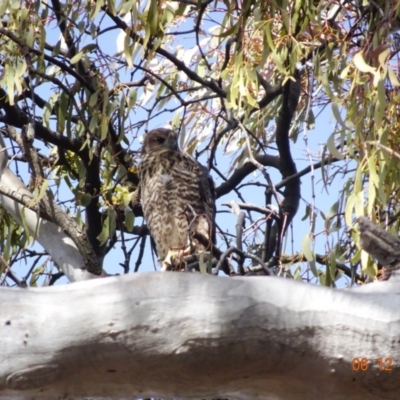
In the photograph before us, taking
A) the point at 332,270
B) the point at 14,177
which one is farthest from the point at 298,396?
the point at 14,177

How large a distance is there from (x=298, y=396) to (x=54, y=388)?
43cm

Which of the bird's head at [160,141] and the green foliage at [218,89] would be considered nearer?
the green foliage at [218,89]

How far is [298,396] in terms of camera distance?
6.03 ft

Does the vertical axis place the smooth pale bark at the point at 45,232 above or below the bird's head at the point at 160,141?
below

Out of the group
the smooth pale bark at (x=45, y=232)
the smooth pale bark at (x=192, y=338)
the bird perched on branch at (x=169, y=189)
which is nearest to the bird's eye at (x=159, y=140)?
the bird perched on branch at (x=169, y=189)

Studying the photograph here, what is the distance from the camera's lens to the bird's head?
464 centimetres

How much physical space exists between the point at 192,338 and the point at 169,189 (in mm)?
2831

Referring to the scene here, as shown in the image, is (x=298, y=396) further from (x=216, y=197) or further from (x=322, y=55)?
(x=216, y=197)

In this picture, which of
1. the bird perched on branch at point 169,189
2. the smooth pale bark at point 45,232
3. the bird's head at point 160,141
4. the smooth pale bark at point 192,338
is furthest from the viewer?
the bird's head at point 160,141

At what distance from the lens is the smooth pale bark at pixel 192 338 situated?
1.74 m
